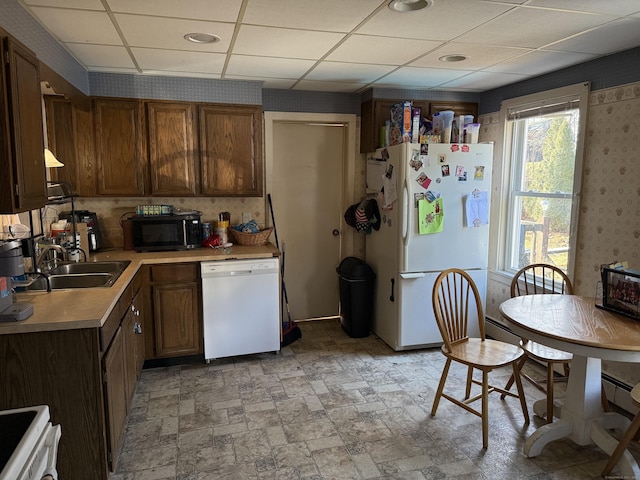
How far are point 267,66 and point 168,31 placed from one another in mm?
920

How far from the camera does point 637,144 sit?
284 centimetres

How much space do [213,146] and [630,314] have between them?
3105mm

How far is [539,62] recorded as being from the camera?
3.19m

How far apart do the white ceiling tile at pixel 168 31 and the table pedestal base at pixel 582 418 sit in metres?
2.69

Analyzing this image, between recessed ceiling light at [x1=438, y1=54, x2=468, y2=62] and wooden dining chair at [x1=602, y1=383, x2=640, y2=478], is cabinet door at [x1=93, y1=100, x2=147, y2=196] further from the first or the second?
wooden dining chair at [x1=602, y1=383, x2=640, y2=478]

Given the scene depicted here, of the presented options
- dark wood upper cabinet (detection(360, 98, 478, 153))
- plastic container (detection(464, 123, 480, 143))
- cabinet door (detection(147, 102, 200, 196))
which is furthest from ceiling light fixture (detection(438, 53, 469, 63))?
cabinet door (detection(147, 102, 200, 196))

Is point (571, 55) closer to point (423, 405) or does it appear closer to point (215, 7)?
point (215, 7)

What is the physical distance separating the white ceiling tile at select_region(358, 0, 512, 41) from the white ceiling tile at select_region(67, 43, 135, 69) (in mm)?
1614

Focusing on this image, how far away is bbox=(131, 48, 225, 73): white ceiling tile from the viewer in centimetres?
298

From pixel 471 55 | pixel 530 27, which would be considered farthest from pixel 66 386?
pixel 471 55

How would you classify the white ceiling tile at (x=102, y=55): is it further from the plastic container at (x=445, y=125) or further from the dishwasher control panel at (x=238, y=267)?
the plastic container at (x=445, y=125)

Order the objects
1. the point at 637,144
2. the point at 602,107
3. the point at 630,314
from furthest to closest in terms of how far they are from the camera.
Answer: the point at 602,107 → the point at 637,144 → the point at 630,314

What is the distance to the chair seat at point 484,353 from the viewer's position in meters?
2.55

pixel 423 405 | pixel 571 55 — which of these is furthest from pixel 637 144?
pixel 423 405
